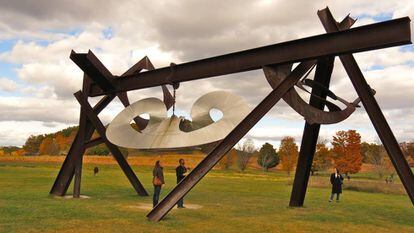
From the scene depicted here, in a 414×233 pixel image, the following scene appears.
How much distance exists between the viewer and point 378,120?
428 inches

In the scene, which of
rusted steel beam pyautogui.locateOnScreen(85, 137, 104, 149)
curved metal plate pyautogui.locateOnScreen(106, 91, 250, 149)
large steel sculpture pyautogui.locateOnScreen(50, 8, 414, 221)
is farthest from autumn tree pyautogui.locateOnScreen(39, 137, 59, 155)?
curved metal plate pyautogui.locateOnScreen(106, 91, 250, 149)

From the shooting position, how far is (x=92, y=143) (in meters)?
17.5

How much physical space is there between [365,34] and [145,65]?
10024mm

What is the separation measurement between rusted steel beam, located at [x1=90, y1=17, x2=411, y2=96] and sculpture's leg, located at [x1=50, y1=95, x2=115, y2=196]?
273 centimetres

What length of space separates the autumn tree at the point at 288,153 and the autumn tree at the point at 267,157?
393cm

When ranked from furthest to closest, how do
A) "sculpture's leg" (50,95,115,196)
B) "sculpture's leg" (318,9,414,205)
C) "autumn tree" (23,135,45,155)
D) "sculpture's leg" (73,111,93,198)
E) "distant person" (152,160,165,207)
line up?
"autumn tree" (23,135,45,155), "sculpture's leg" (50,95,115,196), "sculpture's leg" (73,111,93,198), "distant person" (152,160,165,207), "sculpture's leg" (318,9,414,205)

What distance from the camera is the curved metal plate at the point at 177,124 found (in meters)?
12.5

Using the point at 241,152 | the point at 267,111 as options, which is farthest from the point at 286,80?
the point at 241,152

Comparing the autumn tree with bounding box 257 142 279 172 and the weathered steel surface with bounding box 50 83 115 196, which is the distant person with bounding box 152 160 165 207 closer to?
the weathered steel surface with bounding box 50 83 115 196

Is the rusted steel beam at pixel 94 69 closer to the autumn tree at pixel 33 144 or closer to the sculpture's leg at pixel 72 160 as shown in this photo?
the sculpture's leg at pixel 72 160

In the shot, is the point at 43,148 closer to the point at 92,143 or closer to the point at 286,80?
the point at 92,143

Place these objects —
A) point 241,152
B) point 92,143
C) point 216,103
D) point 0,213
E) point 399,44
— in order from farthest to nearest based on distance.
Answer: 1. point 241,152
2. point 92,143
3. point 216,103
4. point 0,213
5. point 399,44

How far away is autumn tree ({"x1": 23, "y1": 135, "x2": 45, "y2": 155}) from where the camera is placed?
115312 mm

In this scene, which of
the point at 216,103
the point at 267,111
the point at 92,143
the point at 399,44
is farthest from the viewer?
the point at 92,143
